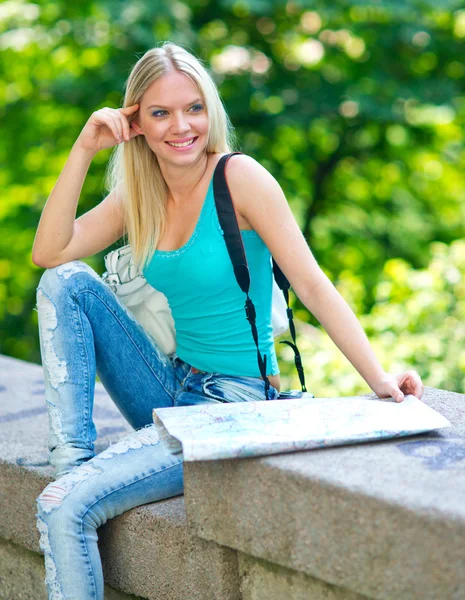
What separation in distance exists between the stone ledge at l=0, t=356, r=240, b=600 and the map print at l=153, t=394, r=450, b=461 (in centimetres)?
29

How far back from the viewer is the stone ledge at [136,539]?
2086 mm

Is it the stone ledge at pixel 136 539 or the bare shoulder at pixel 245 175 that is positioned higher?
the bare shoulder at pixel 245 175

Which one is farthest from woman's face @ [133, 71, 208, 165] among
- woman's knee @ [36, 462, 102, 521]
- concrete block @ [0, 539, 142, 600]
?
concrete block @ [0, 539, 142, 600]

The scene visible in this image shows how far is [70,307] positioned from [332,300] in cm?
74

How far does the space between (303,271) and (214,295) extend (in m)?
0.32

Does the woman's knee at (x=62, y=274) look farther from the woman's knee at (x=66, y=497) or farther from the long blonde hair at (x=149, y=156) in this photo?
the woman's knee at (x=66, y=497)

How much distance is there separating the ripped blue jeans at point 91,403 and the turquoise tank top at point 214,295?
0.06 metres

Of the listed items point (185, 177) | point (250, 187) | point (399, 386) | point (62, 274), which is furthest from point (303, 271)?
point (62, 274)

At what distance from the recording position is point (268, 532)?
184 centimetres

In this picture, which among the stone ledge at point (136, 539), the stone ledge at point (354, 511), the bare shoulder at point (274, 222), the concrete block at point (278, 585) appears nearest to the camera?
the stone ledge at point (354, 511)

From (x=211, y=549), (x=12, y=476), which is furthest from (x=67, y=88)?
(x=211, y=549)

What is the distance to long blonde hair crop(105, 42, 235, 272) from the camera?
250 cm

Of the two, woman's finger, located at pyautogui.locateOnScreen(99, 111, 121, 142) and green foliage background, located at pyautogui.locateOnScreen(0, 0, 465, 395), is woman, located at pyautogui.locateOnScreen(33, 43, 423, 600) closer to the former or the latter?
woman's finger, located at pyautogui.locateOnScreen(99, 111, 121, 142)

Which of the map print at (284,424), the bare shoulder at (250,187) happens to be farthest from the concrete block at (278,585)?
the bare shoulder at (250,187)
